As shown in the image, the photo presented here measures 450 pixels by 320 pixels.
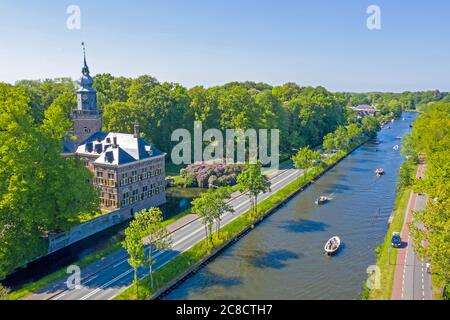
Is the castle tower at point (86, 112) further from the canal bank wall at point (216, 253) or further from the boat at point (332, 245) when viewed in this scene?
the boat at point (332, 245)

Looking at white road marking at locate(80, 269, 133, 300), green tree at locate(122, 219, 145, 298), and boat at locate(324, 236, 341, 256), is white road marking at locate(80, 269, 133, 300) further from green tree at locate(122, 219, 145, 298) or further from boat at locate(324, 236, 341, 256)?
boat at locate(324, 236, 341, 256)

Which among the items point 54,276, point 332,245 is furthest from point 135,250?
point 332,245

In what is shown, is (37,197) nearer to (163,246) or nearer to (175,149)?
(163,246)

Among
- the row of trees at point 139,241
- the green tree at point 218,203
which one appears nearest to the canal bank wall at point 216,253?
the row of trees at point 139,241

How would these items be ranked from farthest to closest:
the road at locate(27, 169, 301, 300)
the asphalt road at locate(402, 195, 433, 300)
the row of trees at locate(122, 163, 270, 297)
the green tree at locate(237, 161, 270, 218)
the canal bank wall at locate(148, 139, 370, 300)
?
the green tree at locate(237, 161, 270, 218) < the canal bank wall at locate(148, 139, 370, 300) < the row of trees at locate(122, 163, 270, 297) < the road at locate(27, 169, 301, 300) < the asphalt road at locate(402, 195, 433, 300)

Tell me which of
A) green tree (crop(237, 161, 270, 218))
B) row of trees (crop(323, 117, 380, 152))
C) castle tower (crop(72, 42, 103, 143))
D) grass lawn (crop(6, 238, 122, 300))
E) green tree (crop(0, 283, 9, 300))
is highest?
castle tower (crop(72, 42, 103, 143))

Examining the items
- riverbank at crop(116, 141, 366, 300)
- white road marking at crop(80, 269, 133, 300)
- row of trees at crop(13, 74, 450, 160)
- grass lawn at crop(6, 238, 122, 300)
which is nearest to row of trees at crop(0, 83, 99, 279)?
grass lawn at crop(6, 238, 122, 300)

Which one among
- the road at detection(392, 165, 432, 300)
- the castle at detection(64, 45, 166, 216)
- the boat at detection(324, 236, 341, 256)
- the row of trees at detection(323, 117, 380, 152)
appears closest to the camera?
the road at detection(392, 165, 432, 300)

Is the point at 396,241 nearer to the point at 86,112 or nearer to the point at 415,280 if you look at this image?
the point at 415,280
